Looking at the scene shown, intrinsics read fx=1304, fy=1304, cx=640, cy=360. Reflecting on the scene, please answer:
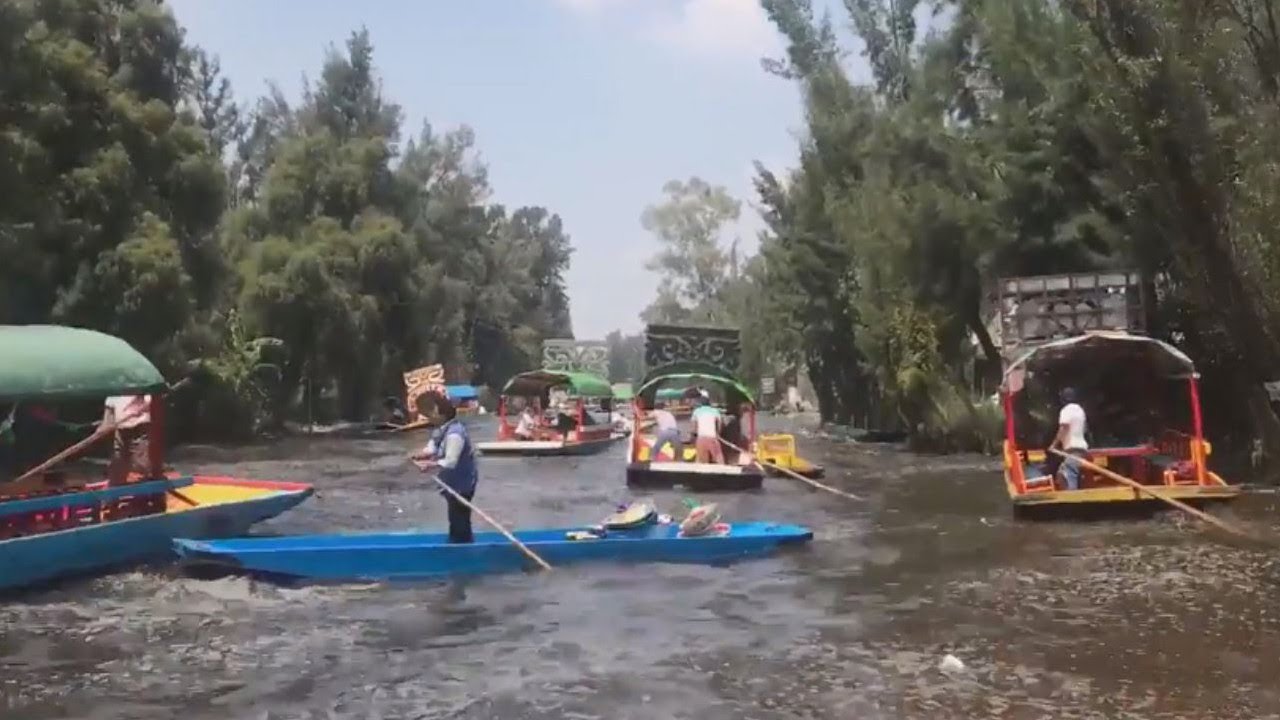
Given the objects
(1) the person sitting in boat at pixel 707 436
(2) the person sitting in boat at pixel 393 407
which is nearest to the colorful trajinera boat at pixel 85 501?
(1) the person sitting in boat at pixel 707 436

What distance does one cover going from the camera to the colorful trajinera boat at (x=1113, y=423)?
1748 centimetres

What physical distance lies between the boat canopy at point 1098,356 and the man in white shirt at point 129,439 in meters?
11.9

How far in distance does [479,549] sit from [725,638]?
3.90m

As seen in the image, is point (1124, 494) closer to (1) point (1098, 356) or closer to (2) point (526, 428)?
(1) point (1098, 356)

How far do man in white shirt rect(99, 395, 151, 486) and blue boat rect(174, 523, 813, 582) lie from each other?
2405mm

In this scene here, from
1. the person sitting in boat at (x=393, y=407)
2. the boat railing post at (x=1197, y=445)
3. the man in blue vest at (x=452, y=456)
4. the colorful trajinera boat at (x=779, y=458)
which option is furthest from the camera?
the person sitting in boat at (x=393, y=407)

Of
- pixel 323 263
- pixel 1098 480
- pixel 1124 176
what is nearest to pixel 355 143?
pixel 323 263

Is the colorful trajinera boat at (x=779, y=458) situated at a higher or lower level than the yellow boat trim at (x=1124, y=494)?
higher

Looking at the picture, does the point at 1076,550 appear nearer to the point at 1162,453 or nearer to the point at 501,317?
the point at 1162,453

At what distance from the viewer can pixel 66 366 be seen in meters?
14.3

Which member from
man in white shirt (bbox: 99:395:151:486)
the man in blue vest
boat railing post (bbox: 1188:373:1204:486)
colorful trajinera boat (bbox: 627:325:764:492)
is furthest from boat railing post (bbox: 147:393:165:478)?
boat railing post (bbox: 1188:373:1204:486)

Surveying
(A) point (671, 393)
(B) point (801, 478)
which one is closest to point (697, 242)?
(A) point (671, 393)

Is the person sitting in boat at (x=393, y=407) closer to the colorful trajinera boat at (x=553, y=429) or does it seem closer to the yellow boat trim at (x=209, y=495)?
the colorful trajinera boat at (x=553, y=429)

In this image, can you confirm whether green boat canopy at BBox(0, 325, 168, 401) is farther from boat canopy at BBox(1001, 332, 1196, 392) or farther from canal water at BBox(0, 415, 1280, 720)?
boat canopy at BBox(1001, 332, 1196, 392)
